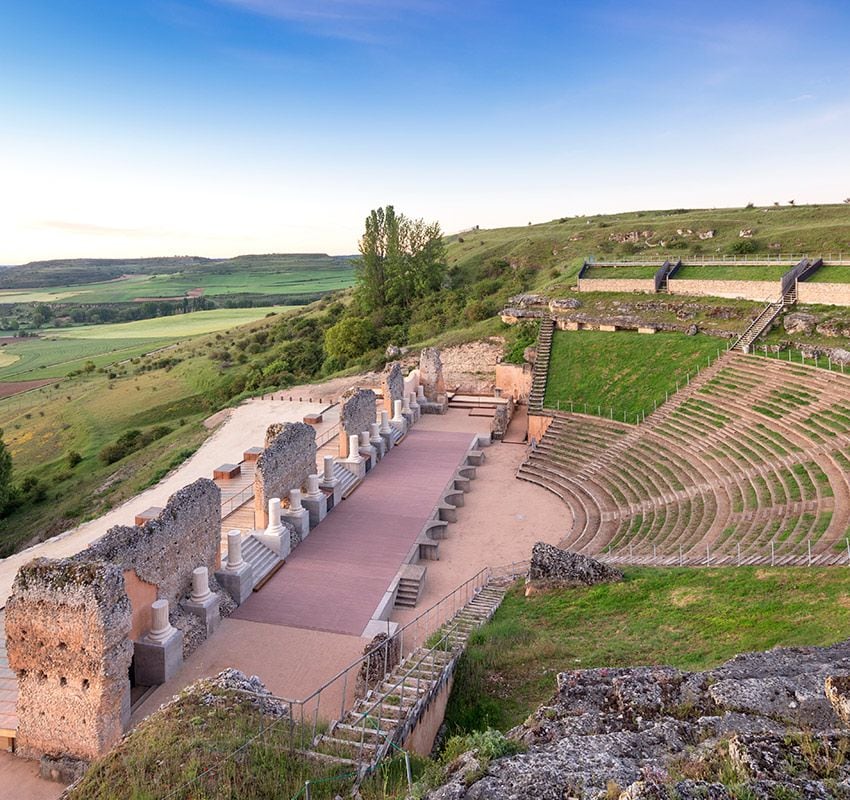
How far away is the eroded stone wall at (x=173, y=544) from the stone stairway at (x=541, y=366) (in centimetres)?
1954

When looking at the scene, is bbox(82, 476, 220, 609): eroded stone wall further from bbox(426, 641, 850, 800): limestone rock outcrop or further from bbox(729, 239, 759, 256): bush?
bbox(729, 239, 759, 256): bush

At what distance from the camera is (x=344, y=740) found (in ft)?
29.4

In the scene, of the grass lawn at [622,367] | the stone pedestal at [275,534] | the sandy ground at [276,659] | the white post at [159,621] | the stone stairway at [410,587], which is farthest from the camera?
the grass lawn at [622,367]

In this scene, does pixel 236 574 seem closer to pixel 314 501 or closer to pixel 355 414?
pixel 314 501

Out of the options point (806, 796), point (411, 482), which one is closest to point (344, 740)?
point (806, 796)

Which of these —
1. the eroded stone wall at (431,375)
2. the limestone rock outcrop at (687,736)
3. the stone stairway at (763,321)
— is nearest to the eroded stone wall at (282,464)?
the limestone rock outcrop at (687,736)

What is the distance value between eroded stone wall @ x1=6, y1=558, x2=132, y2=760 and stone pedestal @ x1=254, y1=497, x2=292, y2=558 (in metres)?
7.55

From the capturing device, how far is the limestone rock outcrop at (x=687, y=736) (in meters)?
5.01

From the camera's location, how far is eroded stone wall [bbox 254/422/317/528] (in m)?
20.8

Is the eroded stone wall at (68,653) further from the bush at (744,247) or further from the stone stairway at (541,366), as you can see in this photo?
the bush at (744,247)

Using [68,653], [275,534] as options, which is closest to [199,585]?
[275,534]

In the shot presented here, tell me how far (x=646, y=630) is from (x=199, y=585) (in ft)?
34.2

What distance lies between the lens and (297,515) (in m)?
21.7

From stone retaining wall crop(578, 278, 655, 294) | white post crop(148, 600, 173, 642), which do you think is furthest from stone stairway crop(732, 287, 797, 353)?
white post crop(148, 600, 173, 642)
